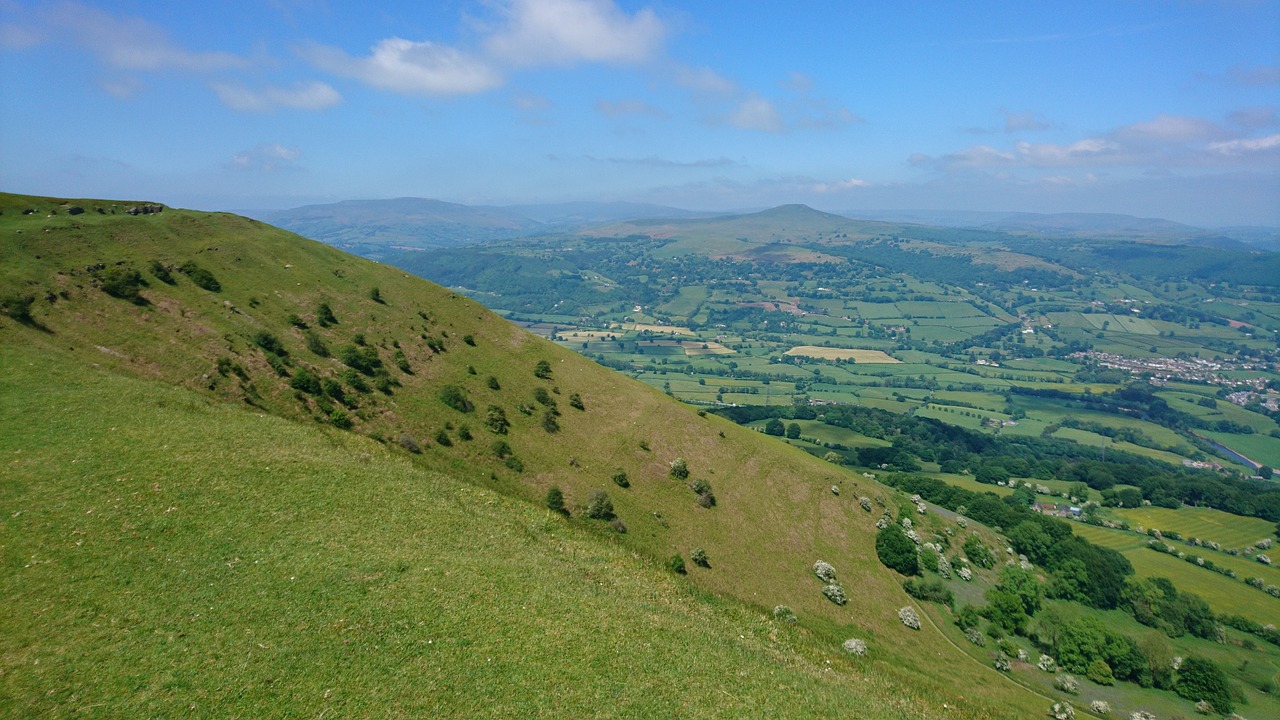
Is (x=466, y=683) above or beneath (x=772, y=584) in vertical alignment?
above

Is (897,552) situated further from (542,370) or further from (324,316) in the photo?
(324,316)

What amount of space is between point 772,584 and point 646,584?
24140mm

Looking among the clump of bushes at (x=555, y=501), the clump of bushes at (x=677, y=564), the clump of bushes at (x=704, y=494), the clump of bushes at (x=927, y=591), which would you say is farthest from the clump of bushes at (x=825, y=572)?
the clump of bushes at (x=555, y=501)

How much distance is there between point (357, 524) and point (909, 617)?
60.8 meters

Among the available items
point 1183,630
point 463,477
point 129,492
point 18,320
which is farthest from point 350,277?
point 1183,630

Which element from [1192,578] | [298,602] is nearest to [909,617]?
[298,602]

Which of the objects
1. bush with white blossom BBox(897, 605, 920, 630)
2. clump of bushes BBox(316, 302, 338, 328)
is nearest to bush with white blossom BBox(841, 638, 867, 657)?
bush with white blossom BBox(897, 605, 920, 630)

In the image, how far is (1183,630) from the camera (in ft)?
276

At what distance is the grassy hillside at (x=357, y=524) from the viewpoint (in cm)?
2620

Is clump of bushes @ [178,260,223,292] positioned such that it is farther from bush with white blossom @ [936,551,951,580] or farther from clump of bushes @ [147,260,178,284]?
bush with white blossom @ [936,551,951,580]

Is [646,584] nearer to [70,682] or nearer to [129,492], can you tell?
[70,682]

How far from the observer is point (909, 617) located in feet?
214

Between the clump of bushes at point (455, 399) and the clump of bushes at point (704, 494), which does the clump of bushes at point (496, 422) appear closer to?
the clump of bushes at point (455, 399)

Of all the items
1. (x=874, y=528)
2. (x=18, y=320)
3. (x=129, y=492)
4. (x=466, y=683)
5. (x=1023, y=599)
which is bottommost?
(x=1023, y=599)
